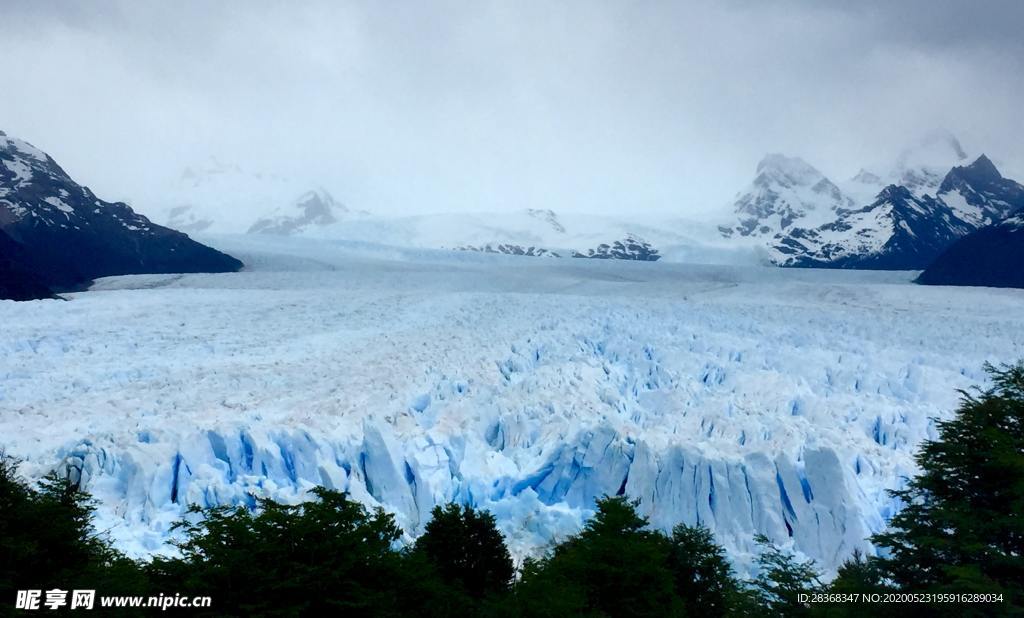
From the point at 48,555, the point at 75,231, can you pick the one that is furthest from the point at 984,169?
the point at 48,555

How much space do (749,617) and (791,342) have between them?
16168 millimetres

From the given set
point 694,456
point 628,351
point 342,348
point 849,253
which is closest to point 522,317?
point 628,351

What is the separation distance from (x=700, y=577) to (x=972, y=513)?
540 cm

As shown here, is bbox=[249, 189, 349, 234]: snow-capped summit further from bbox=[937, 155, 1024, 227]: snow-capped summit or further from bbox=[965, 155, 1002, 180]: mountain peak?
bbox=[965, 155, 1002, 180]: mountain peak

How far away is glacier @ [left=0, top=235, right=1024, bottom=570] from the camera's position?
13688 mm

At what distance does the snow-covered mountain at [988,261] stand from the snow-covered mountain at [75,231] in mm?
50314

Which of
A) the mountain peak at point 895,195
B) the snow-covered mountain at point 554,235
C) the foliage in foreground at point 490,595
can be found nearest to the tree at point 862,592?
the foliage in foreground at point 490,595

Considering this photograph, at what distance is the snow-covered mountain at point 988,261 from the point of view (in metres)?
54.7

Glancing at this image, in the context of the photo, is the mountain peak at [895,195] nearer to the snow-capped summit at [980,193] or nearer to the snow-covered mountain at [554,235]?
the snow-capped summit at [980,193]

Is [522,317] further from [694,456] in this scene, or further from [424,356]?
[694,456]

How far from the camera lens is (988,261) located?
56531 millimetres

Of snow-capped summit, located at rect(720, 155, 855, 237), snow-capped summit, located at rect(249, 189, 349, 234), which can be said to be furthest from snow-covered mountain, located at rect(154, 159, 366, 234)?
snow-capped summit, located at rect(720, 155, 855, 237)

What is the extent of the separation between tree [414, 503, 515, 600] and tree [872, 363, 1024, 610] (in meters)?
5.61

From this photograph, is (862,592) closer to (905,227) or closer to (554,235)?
(554,235)
